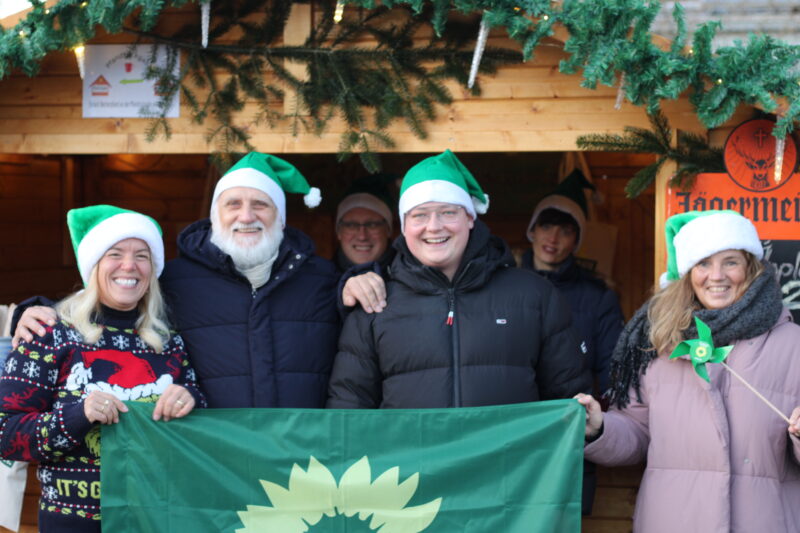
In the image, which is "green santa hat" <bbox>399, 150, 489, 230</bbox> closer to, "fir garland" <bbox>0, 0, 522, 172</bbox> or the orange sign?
"fir garland" <bbox>0, 0, 522, 172</bbox>

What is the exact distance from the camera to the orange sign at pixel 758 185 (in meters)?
4.03

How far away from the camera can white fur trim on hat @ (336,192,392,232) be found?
5160 millimetres

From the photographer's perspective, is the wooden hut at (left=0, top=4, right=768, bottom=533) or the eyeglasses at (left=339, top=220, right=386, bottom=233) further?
the eyeglasses at (left=339, top=220, right=386, bottom=233)

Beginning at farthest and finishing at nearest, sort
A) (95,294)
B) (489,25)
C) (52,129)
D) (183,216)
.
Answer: (183,216), (52,129), (489,25), (95,294)

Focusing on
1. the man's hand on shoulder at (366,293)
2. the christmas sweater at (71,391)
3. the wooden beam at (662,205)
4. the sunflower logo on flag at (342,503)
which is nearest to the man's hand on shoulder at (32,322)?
the christmas sweater at (71,391)

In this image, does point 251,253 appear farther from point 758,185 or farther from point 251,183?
point 758,185

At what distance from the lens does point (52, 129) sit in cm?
445

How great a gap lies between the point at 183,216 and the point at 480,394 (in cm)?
524

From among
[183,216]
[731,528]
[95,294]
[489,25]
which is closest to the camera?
[731,528]

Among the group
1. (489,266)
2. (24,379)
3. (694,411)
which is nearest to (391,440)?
(489,266)

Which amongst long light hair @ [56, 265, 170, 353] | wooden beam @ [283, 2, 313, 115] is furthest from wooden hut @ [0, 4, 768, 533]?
long light hair @ [56, 265, 170, 353]

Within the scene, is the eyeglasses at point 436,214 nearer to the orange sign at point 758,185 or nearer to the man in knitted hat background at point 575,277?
the man in knitted hat background at point 575,277

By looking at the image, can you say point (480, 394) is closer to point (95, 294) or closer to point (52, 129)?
point (95, 294)

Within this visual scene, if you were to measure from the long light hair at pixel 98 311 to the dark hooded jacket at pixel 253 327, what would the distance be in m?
0.15
